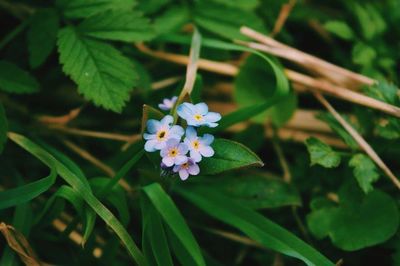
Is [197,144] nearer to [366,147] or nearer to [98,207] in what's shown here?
[98,207]

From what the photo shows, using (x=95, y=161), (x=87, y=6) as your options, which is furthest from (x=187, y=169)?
(x=87, y=6)

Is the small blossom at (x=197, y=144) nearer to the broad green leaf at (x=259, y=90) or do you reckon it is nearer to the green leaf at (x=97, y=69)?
the green leaf at (x=97, y=69)

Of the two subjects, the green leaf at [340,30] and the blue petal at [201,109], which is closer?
the blue petal at [201,109]

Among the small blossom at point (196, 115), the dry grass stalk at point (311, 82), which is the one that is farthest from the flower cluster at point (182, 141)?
the dry grass stalk at point (311, 82)

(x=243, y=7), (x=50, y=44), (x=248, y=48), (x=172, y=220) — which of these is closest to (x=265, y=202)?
(x=172, y=220)

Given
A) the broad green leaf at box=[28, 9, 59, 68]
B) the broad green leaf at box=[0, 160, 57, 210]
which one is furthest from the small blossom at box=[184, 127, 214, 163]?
the broad green leaf at box=[28, 9, 59, 68]
